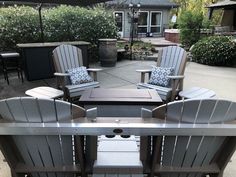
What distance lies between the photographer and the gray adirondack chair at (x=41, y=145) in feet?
4.69

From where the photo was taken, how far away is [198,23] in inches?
465

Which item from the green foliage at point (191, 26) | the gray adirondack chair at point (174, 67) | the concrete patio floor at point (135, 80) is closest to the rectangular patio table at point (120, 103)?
the gray adirondack chair at point (174, 67)

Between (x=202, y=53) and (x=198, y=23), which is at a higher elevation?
(x=198, y=23)

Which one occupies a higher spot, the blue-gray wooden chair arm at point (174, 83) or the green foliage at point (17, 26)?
the green foliage at point (17, 26)

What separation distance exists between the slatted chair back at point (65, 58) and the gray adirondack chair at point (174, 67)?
126cm

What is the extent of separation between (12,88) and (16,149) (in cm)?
413

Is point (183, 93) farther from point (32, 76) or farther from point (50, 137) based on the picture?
point (32, 76)

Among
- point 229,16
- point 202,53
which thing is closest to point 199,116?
point 202,53

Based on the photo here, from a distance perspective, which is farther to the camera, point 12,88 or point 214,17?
point 214,17

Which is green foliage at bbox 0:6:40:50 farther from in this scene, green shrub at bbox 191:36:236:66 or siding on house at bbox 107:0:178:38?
siding on house at bbox 107:0:178:38

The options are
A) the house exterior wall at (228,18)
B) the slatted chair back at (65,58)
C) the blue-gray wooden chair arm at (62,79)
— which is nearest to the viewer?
the blue-gray wooden chair arm at (62,79)

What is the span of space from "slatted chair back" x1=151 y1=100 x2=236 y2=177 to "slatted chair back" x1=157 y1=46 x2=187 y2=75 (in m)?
2.38

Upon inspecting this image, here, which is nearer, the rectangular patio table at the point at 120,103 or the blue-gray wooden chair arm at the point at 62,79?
the rectangular patio table at the point at 120,103

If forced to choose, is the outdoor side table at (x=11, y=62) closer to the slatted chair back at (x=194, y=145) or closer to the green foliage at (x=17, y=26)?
the green foliage at (x=17, y=26)
